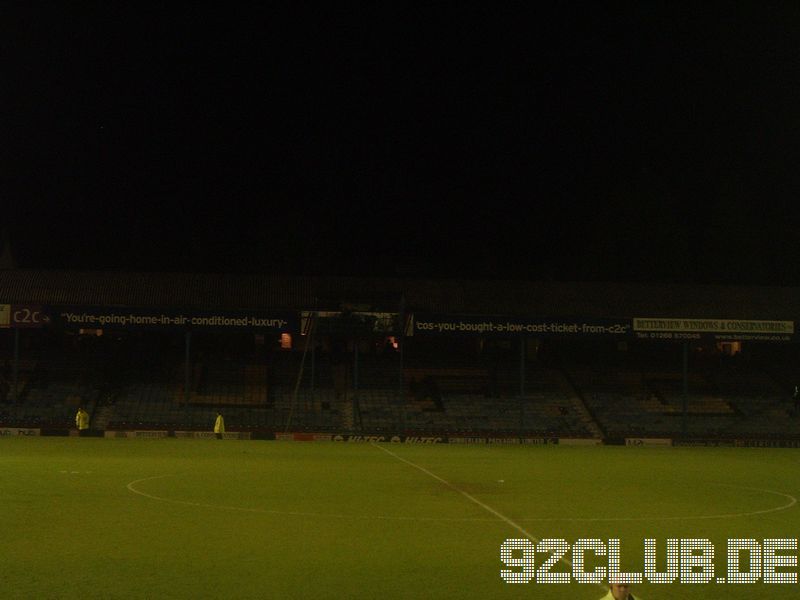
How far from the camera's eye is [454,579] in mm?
12539

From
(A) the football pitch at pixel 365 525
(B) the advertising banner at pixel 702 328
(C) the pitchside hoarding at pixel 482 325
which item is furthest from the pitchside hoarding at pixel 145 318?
(B) the advertising banner at pixel 702 328

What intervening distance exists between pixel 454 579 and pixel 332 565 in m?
1.78

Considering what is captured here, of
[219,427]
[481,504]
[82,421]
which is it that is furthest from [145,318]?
[481,504]

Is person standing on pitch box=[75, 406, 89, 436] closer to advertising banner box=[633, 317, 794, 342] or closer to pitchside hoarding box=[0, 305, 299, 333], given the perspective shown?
pitchside hoarding box=[0, 305, 299, 333]

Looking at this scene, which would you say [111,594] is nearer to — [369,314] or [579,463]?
[579,463]

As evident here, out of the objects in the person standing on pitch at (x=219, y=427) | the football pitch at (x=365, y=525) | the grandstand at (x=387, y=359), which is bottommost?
the football pitch at (x=365, y=525)

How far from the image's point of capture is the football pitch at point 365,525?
1214 centimetres

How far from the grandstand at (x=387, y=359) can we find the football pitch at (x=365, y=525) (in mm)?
15170

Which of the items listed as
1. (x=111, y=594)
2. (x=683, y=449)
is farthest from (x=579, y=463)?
(x=111, y=594)
